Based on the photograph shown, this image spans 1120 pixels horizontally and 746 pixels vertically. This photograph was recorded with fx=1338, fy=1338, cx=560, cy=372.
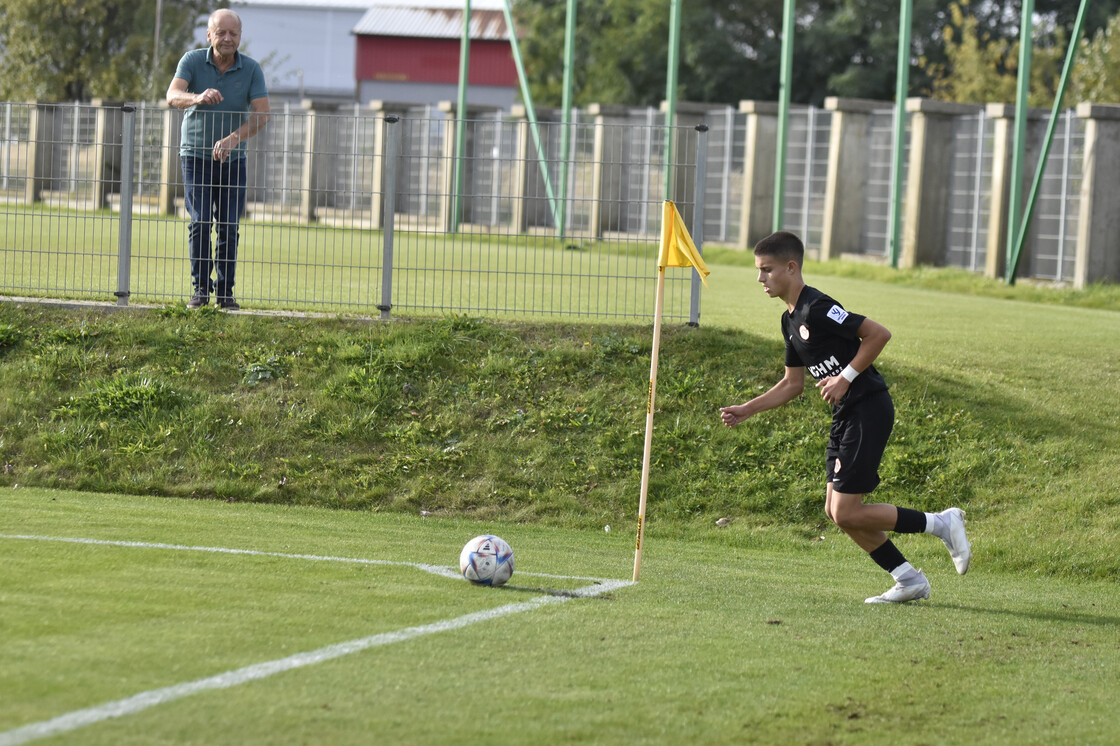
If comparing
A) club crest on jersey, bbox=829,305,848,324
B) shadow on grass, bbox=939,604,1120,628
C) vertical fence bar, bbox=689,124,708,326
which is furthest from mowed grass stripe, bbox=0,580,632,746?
vertical fence bar, bbox=689,124,708,326

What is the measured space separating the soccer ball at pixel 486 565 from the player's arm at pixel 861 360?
1.77m

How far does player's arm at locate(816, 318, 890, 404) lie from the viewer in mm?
6543

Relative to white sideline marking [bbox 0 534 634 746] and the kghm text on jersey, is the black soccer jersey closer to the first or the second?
the kghm text on jersey

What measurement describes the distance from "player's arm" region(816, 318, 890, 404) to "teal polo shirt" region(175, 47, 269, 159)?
6.29 meters

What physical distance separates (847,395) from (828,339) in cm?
30

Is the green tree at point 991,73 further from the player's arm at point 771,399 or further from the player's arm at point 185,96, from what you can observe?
the player's arm at point 771,399

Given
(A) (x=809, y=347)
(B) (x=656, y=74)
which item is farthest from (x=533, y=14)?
(A) (x=809, y=347)

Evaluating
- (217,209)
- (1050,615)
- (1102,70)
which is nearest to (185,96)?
(217,209)

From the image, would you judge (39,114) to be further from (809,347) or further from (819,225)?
(819,225)

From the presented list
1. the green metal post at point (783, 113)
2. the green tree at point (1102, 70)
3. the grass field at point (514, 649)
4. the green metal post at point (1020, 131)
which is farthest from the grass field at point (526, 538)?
the green tree at point (1102, 70)

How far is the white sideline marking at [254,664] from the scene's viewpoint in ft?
13.6

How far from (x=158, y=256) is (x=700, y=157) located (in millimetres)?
4815

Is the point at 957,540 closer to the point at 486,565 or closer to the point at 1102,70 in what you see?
the point at 486,565

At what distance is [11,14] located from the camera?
1581 inches
